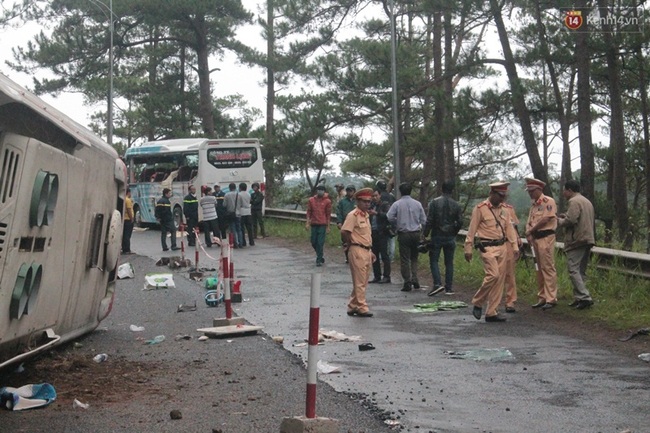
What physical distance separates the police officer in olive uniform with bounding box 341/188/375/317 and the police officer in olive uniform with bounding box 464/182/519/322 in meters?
1.45

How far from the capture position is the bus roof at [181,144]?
120 feet

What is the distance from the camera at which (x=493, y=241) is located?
14.0m

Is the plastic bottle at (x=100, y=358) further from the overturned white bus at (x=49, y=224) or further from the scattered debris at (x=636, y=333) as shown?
the scattered debris at (x=636, y=333)

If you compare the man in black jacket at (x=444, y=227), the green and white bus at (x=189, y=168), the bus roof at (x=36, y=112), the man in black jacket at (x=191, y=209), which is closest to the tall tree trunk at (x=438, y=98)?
the green and white bus at (x=189, y=168)

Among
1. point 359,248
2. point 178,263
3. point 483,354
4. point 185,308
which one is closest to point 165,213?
point 178,263

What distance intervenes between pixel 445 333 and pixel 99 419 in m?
6.01

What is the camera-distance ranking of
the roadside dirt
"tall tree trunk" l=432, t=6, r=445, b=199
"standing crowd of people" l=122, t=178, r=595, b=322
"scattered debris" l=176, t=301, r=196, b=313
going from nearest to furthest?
the roadside dirt
"standing crowd of people" l=122, t=178, r=595, b=322
"scattered debris" l=176, t=301, r=196, b=313
"tall tree trunk" l=432, t=6, r=445, b=199

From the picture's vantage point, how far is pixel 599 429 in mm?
7387

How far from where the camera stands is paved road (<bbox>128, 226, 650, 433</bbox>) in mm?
7777

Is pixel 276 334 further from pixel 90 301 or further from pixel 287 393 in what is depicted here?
pixel 287 393

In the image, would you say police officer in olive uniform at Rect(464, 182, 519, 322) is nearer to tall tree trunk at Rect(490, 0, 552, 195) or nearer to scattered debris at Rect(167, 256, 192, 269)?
scattered debris at Rect(167, 256, 192, 269)

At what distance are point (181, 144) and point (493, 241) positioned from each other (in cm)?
2518

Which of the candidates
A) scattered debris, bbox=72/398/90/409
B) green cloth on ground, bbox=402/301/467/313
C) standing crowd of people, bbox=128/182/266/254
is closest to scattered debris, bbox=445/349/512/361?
green cloth on ground, bbox=402/301/467/313

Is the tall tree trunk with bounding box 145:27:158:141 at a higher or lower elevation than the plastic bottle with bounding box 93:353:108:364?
higher
